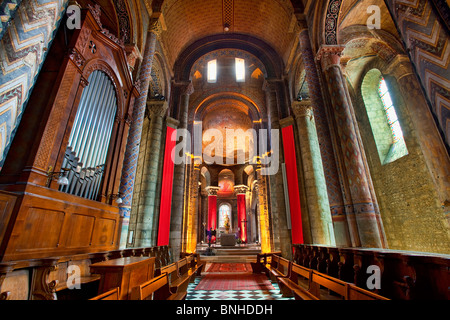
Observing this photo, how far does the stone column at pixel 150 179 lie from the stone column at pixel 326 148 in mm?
6193

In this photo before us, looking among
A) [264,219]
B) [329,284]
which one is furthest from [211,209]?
[329,284]

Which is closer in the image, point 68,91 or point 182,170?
A: point 68,91

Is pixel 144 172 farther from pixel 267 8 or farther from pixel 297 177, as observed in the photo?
pixel 267 8

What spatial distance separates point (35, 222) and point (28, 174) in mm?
661

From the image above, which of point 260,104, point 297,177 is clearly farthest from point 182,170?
point 260,104

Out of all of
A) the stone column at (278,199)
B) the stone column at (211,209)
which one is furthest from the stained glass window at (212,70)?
the stone column at (211,209)

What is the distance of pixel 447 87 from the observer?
101 inches

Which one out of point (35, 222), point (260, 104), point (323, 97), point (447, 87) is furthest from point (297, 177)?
point (35, 222)

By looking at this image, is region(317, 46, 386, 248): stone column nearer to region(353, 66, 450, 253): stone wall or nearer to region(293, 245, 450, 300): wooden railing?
region(293, 245, 450, 300): wooden railing

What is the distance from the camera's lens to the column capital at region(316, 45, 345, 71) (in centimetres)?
621
